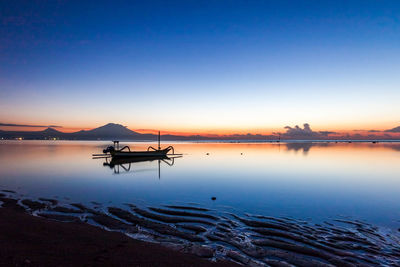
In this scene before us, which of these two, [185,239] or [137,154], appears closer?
[185,239]

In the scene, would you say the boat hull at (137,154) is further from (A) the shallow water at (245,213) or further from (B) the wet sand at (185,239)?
(B) the wet sand at (185,239)

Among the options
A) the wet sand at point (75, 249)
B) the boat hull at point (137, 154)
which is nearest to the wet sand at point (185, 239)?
the wet sand at point (75, 249)

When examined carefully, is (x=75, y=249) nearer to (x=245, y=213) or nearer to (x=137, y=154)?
(x=245, y=213)

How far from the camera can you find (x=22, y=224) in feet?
28.2

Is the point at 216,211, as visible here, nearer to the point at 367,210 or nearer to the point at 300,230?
the point at 300,230

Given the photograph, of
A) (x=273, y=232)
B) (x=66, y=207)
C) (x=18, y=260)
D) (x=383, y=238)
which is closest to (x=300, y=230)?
(x=273, y=232)

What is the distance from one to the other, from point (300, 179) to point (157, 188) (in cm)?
1477

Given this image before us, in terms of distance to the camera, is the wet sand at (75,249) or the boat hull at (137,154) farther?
the boat hull at (137,154)

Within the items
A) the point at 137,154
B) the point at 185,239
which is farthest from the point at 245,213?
the point at 137,154

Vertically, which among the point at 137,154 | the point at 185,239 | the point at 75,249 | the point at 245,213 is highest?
the point at 75,249

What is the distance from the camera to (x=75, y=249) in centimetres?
660

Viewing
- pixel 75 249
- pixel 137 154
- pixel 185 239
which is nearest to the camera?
pixel 75 249

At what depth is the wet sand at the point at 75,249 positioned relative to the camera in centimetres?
583

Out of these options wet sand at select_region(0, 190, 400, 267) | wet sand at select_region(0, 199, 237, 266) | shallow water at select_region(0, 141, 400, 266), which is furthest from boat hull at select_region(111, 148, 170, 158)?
wet sand at select_region(0, 199, 237, 266)
